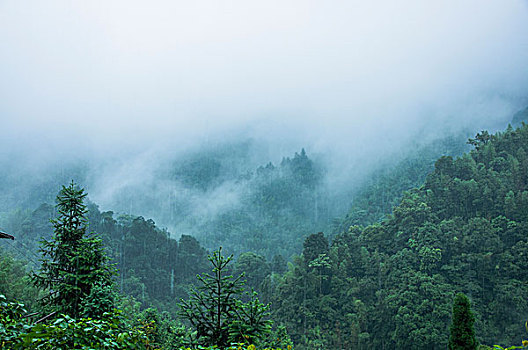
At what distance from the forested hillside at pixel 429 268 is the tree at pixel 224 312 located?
1915 centimetres

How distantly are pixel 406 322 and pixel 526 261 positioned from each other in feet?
26.8

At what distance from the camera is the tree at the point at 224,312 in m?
5.23

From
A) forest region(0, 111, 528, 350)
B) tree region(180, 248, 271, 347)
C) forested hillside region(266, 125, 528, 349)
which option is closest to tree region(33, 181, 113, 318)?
forest region(0, 111, 528, 350)

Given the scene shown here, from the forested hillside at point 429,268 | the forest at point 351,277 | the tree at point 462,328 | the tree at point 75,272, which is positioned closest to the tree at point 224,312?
the forest at point 351,277

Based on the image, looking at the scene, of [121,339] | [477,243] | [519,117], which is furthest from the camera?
[519,117]

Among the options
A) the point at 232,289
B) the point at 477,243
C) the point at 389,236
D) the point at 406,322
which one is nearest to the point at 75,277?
the point at 232,289

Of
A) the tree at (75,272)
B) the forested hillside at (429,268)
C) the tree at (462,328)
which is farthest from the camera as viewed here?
the forested hillside at (429,268)

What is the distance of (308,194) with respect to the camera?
73.5 metres

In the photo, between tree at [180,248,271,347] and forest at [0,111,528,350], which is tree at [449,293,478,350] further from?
tree at [180,248,271,347]

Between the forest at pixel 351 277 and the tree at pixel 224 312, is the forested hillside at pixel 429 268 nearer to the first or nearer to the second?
the forest at pixel 351 277

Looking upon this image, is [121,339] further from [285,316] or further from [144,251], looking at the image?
[144,251]

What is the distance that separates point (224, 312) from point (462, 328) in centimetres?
1068

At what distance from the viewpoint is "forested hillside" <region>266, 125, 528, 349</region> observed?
2270cm

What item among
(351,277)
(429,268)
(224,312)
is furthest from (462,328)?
(351,277)
